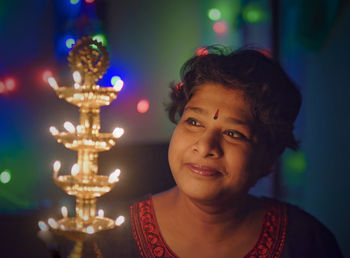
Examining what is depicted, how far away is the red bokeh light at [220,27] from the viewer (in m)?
2.17

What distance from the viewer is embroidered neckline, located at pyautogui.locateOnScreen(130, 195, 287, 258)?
140cm

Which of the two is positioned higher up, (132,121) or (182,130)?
(132,121)

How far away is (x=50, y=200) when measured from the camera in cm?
192

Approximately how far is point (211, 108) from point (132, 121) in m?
0.91

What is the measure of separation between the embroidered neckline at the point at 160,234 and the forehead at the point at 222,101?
48 centimetres

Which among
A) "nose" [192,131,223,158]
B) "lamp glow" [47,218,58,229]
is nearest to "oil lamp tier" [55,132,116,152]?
"lamp glow" [47,218,58,229]

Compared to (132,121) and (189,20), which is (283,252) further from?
(189,20)

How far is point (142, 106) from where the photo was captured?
7.07 ft

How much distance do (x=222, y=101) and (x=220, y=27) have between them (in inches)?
39.9

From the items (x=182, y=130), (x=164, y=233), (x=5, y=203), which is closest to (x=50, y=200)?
(x=5, y=203)

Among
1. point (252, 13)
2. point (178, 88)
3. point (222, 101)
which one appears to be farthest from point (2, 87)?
point (252, 13)

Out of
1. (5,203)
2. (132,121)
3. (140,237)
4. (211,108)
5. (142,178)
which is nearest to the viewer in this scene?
(211,108)

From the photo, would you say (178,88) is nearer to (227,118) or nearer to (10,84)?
(227,118)

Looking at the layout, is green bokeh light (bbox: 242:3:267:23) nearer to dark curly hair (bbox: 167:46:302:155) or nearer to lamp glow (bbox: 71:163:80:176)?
dark curly hair (bbox: 167:46:302:155)
